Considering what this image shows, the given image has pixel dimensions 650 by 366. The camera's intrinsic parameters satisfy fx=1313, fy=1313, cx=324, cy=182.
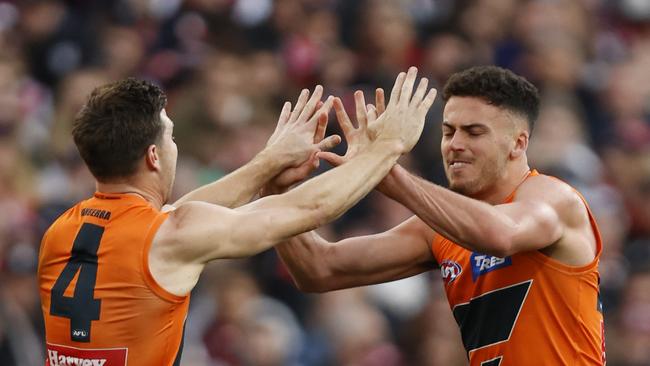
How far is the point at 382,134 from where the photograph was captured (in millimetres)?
6363

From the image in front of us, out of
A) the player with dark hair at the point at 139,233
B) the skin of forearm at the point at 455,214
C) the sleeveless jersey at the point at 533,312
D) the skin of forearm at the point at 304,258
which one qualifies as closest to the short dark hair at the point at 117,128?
the player with dark hair at the point at 139,233

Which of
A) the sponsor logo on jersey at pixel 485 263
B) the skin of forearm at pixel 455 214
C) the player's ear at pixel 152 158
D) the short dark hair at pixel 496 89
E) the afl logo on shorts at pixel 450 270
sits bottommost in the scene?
the afl logo on shorts at pixel 450 270

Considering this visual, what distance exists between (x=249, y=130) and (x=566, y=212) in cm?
608

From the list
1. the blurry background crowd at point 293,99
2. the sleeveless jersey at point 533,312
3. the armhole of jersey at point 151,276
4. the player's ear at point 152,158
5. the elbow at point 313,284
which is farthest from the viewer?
the blurry background crowd at point 293,99

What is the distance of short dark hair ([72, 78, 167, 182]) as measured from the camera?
5.97m

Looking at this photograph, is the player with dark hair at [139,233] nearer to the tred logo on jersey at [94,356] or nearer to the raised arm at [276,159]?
the tred logo on jersey at [94,356]

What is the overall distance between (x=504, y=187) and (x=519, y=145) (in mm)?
248

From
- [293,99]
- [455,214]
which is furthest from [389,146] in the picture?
[293,99]

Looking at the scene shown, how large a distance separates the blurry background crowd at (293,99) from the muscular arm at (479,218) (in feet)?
12.7

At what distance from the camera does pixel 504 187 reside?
6.93 m

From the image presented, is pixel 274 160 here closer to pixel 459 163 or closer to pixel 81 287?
pixel 459 163

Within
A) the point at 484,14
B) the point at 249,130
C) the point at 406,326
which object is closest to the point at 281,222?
the point at 406,326

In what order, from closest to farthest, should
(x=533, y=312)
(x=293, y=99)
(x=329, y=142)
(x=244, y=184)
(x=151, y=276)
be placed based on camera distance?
(x=151, y=276) → (x=533, y=312) → (x=329, y=142) → (x=244, y=184) → (x=293, y=99)

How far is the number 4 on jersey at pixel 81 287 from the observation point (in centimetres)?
583
